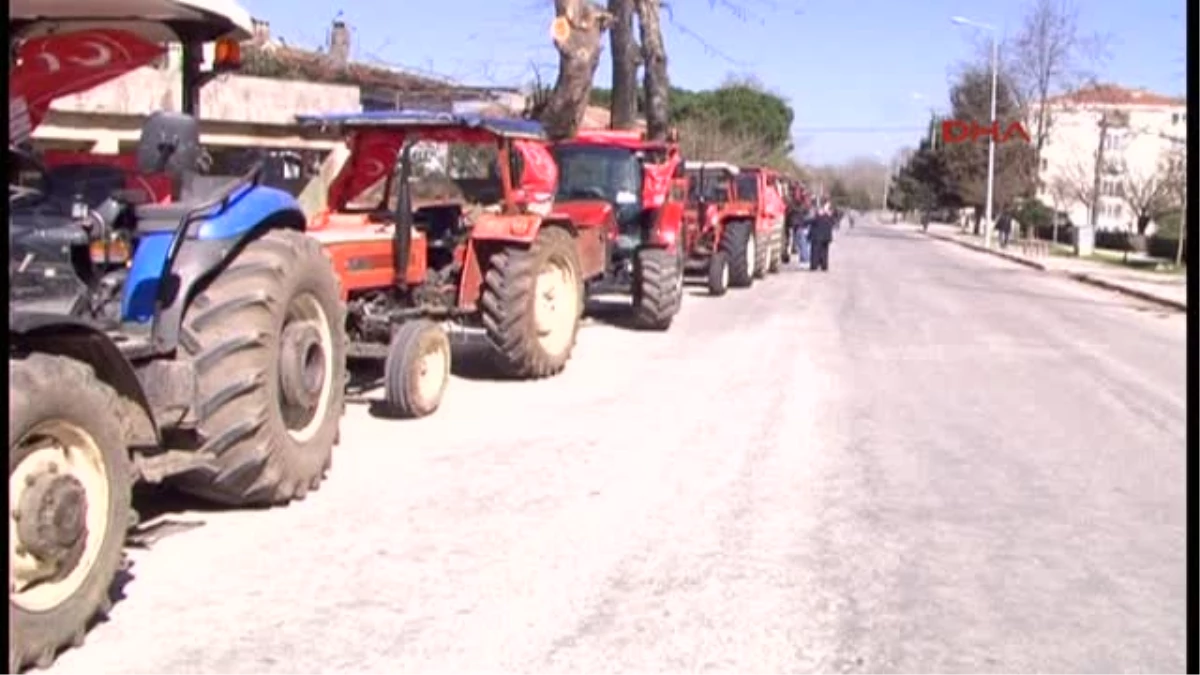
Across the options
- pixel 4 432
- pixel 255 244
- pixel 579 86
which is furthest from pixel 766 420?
pixel 579 86

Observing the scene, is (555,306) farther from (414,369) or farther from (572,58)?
(572,58)

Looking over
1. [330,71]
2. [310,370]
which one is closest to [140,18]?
[310,370]

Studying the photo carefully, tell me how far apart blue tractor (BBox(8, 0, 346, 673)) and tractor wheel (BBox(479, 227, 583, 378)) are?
3630 millimetres

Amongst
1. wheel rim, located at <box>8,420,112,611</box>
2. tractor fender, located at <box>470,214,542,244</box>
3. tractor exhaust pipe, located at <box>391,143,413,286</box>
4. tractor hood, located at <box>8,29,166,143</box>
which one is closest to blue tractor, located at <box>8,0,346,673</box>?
wheel rim, located at <box>8,420,112,611</box>

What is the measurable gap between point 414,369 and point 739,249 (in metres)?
14.1

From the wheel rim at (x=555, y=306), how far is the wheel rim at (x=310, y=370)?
163 inches

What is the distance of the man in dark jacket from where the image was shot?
3073cm

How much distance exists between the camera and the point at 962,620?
17.7ft

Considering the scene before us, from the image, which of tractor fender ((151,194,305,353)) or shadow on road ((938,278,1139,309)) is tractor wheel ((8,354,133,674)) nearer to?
tractor fender ((151,194,305,353))

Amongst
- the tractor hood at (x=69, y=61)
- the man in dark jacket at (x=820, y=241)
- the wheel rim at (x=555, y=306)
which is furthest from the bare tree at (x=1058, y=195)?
the tractor hood at (x=69, y=61)

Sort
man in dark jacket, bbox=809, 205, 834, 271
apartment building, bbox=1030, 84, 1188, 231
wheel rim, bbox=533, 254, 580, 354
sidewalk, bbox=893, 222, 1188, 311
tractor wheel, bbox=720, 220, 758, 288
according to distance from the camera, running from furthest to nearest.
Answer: apartment building, bbox=1030, 84, 1188, 231 → man in dark jacket, bbox=809, 205, 834, 271 → sidewalk, bbox=893, 222, 1188, 311 → tractor wheel, bbox=720, 220, 758, 288 → wheel rim, bbox=533, 254, 580, 354

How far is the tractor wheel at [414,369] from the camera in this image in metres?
9.26

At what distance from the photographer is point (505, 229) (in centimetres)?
1085

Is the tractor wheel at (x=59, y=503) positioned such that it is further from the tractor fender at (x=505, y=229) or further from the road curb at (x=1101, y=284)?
the road curb at (x=1101, y=284)
